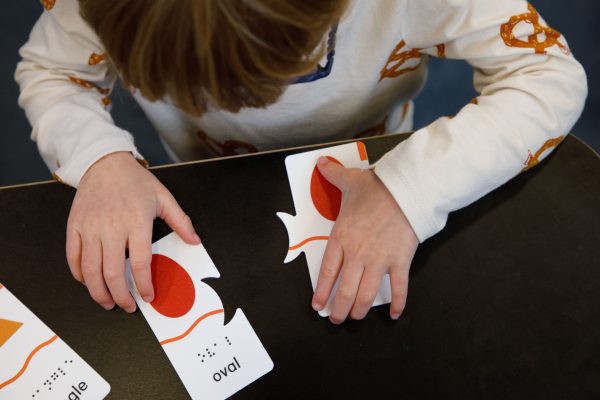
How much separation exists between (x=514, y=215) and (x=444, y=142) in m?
0.12

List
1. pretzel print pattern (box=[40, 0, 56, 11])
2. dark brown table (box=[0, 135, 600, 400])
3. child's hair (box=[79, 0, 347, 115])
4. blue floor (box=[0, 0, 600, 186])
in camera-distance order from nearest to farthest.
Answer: child's hair (box=[79, 0, 347, 115]) → dark brown table (box=[0, 135, 600, 400]) → pretzel print pattern (box=[40, 0, 56, 11]) → blue floor (box=[0, 0, 600, 186])

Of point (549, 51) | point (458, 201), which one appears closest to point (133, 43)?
point (458, 201)

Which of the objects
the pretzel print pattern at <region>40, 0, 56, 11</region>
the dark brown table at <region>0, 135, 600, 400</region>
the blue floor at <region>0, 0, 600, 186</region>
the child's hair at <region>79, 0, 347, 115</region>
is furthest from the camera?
the blue floor at <region>0, 0, 600, 186</region>

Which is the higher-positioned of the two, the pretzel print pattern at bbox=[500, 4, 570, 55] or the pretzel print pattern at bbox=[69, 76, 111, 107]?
the pretzel print pattern at bbox=[69, 76, 111, 107]

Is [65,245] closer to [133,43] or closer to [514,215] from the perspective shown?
[133,43]

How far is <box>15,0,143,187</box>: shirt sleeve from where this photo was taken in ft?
2.07

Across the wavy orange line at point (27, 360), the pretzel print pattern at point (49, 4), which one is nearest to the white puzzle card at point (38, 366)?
the wavy orange line at point (27, 360)

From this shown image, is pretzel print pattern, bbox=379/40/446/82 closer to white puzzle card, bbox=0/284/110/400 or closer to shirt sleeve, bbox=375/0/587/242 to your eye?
shirt sleeve, bbox=375/0/587/242

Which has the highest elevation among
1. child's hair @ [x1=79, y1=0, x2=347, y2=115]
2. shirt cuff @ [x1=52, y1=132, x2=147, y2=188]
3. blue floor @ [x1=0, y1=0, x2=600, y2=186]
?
child's hair @ [x1=79, y1=0, x2=347, y2=115]

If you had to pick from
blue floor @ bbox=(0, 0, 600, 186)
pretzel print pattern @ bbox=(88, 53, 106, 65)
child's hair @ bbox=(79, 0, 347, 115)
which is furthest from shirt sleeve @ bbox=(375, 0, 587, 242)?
blue floor @ bbox=(0, 0, 600, 186)

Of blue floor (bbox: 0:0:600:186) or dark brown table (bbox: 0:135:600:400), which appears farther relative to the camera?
blue floor (bbox: 0:0:600:186)

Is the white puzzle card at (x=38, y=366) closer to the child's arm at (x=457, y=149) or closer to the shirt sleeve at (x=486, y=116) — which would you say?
the child's arm at (x=457, y=149)

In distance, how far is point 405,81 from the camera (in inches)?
31.0

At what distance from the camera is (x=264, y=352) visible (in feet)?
1.80
